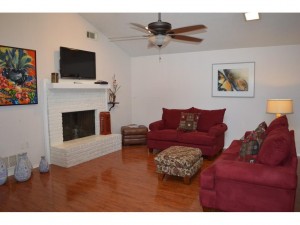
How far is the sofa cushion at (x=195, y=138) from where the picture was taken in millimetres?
4414

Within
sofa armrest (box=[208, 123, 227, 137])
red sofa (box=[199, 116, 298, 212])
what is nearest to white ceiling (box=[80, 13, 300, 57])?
sofa armrest (box=[208, 123, 227, 137])

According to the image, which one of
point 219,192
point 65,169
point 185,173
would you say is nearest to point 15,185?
point 65,169

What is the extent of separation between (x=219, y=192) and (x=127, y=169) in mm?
1961

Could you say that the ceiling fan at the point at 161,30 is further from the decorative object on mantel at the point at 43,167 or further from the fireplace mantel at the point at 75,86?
the decorative object on mantel at the point at 43,167

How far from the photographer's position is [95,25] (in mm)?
5086

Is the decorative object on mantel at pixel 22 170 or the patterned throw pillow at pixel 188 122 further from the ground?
the patterned throw pillow at pixel 188 122

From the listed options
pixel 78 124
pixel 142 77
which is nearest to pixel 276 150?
pixel 78 124

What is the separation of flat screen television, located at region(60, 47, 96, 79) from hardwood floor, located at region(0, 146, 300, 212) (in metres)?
1.81

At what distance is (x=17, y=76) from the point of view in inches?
148

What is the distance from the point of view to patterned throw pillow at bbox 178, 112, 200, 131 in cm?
489

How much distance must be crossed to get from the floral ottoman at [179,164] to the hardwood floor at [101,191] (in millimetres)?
153

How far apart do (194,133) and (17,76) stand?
10.9 ft

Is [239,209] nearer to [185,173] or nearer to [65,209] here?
[185,173]

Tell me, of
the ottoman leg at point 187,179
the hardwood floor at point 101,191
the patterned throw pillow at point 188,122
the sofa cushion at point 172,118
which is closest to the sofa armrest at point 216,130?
the patterned throw pillow at point 188,122
